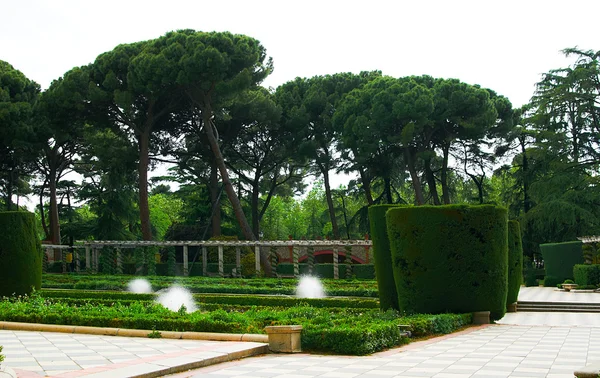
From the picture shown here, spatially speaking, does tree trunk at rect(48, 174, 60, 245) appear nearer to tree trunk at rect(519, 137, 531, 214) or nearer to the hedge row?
the hedge row

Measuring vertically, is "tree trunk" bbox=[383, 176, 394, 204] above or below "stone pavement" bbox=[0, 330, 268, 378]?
above

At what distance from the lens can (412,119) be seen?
133 ft

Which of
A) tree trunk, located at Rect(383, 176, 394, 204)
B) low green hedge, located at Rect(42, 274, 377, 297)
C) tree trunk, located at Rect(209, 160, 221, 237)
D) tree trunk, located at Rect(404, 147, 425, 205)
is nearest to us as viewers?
low green hedge, located at Rect(42, 274, 377, 297)

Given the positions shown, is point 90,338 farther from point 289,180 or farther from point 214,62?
point 289,180

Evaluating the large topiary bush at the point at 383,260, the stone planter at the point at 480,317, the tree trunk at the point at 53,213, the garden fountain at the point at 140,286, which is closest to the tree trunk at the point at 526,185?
the garden fountain at the point at 140,286

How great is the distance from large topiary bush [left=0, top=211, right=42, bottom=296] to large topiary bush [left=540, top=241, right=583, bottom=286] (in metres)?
22.5

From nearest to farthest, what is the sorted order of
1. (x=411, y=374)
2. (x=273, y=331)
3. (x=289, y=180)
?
(x=411, y=374) → (x=273, y=331) → (x=289, y=180)

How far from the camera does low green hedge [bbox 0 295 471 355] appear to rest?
10258 mm

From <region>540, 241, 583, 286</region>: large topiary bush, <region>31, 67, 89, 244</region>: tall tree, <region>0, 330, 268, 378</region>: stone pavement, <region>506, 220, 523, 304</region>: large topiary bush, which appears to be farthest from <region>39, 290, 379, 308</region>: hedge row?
<region>31, 67, 89, 244</region>: tall tree

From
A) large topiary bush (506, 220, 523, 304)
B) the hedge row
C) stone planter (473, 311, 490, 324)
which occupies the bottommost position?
stone planter (473, 311, 490, 324)

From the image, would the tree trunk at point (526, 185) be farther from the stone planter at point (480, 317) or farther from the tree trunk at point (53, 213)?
the tree trunk at point (53, 213)

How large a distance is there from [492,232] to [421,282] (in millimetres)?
2117

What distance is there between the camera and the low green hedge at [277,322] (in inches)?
404

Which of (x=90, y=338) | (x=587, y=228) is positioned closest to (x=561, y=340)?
(x=90, y=338)
